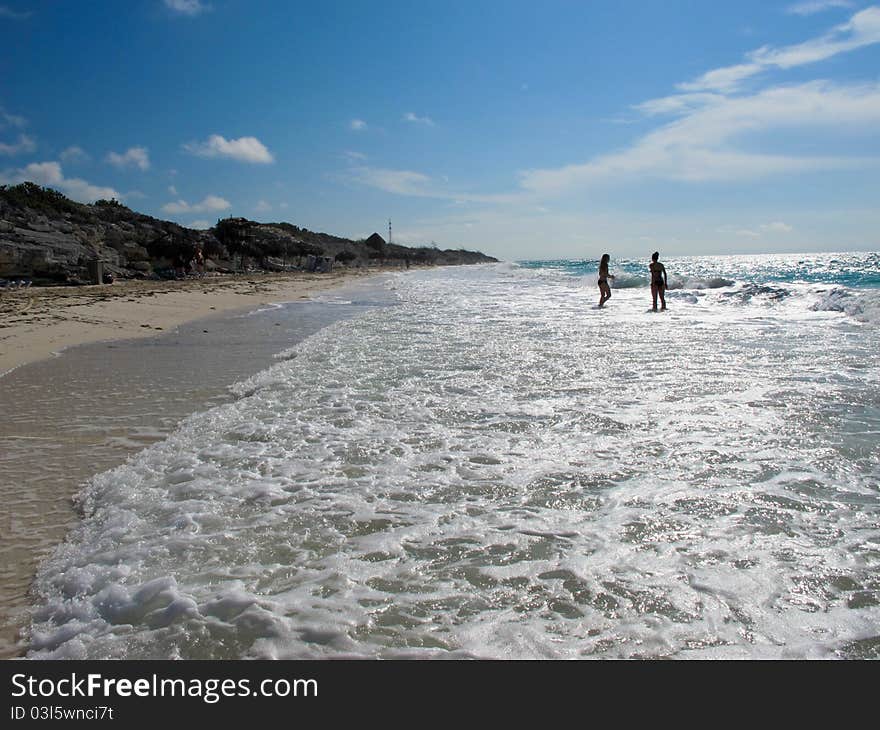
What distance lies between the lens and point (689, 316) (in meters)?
15.1

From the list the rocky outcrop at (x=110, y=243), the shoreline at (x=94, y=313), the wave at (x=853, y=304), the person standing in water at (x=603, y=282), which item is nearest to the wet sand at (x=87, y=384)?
the shoreline at (x=94, y=313)

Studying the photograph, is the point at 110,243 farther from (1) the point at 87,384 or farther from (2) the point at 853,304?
(2) the point at 853,304

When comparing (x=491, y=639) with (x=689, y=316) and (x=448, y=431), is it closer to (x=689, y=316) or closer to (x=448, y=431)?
(x=448, y=431)

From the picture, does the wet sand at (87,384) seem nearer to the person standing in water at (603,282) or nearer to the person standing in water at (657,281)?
the person standing in water at (603,282)

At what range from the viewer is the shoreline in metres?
8.84

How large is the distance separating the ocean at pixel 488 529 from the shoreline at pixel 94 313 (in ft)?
16.2

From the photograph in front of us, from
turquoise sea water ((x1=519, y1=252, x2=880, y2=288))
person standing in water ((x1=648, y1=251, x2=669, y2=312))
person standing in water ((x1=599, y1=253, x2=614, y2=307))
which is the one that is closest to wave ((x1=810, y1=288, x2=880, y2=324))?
person standing in water ((x1=648, y1=251, x2=669, y2=312))

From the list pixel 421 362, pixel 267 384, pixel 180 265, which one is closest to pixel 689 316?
pixel 421 362

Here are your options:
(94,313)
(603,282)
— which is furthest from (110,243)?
(603,282)

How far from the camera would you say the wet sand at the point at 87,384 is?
9.94 ft

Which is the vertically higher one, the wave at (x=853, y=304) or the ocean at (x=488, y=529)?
the wave at (x=853, y=304)

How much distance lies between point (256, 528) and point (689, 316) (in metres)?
14.6

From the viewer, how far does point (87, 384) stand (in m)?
6.40

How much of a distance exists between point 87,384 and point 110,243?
24.4m
